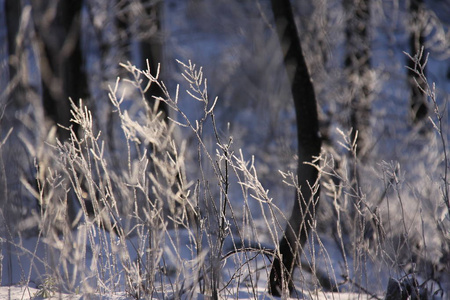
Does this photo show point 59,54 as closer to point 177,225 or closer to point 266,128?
point 177,225

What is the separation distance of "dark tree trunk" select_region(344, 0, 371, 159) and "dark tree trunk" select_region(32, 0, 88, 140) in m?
2.92

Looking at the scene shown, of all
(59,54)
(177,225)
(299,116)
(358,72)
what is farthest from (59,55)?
(358,72)

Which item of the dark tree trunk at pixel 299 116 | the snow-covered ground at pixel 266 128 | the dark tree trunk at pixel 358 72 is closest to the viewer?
the dark tree trunk at pixel 299 116

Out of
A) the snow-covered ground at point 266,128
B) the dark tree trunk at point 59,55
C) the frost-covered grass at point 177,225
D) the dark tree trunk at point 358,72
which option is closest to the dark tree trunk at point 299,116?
the frost-covered grass at point 177,225

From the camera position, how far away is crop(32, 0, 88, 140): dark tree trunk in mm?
4070

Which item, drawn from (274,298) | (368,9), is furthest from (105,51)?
(274,298)

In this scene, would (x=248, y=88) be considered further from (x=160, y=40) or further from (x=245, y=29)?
(x=160, y=40)

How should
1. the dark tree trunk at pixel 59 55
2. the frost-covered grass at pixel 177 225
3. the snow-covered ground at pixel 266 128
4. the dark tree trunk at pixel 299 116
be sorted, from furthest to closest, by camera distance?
the dark tree trunk at pixel 59 55 → the snow-covered ground at pixel 266 128 → the dark tree trunk at pixel 299 116 → the frost-covered grass at pixel 177 225

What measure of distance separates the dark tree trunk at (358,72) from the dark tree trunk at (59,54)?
2923 mm

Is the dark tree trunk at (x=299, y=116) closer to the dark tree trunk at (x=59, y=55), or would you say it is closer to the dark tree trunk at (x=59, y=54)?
the dark tree trunk at (x=59, y=55)

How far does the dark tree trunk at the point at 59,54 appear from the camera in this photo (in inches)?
160

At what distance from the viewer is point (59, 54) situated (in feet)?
13.9

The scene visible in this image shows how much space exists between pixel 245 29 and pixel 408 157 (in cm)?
431

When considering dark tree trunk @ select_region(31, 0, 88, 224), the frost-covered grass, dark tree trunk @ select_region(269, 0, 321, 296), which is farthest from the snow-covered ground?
dark tree trunk @ select_region(31, 0, 88, 224)
